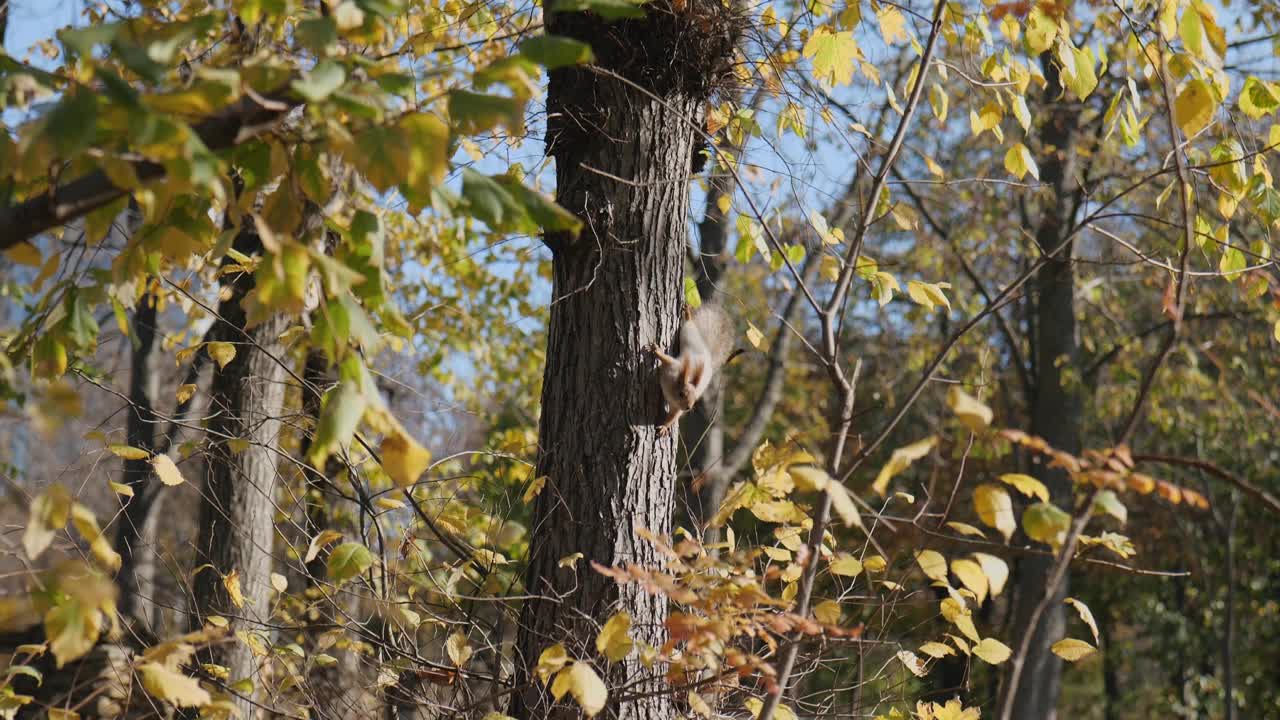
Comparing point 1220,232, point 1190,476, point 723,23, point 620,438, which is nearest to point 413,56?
point 723,23

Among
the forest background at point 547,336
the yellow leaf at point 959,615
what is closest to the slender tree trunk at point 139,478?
the forest background at point 547,336

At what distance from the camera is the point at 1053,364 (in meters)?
8.36

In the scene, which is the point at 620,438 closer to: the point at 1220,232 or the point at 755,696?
the point at 755,696

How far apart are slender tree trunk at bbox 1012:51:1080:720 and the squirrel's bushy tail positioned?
5.49m

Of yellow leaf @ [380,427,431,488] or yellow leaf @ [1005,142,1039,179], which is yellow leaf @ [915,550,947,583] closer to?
yellow leaf @ [380,427,431,488]

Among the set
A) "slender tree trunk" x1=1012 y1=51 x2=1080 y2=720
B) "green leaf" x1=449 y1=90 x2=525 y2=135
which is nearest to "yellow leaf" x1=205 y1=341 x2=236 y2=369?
"green leaf" x1=449 y1=90 x2=525 y2=135

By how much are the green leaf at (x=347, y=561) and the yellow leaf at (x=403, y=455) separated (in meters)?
0.54

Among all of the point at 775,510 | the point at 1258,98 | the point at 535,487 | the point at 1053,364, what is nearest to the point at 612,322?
the point at 535,487

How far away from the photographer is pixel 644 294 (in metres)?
2.58

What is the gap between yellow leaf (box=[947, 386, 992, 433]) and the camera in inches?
58.6

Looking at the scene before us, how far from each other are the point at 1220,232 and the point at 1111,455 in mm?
1656

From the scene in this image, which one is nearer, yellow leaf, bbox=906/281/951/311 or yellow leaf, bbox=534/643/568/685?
yellow leaf, bbox=534/643/568/685

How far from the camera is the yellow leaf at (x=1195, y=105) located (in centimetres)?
224

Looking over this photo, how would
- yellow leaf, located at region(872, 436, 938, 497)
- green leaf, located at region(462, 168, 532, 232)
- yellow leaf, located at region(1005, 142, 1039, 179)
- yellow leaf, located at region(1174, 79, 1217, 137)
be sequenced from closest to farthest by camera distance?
green leaf, located at region(462, 168, 532, 232)
yellow leaf, located at region(872, 436, 938, 497)
yellow leaf, located at region(1174, 79, 1217, 137)
yellow leaf, located at region(1005, 142, 1039, 179)
